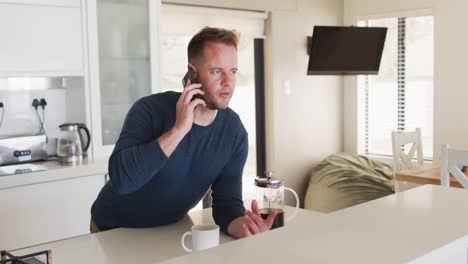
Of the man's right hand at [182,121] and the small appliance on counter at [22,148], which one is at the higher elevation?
the man's right hand at [182,121]

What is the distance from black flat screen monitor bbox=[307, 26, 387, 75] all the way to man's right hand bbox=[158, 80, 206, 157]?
3456 millimetres

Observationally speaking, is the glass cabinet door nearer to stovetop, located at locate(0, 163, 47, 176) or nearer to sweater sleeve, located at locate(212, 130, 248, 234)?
stovetop, located at locate(0, 163, 47, 176)

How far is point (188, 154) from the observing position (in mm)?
1872

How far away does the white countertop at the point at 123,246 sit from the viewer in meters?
1.61

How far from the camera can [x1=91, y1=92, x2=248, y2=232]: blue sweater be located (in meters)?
1.85

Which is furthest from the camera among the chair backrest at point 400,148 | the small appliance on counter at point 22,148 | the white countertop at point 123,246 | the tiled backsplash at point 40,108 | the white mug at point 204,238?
the chair backrest at point 400,148

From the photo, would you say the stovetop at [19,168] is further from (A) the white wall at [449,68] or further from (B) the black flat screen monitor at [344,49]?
(A) the white wall at [449,68]

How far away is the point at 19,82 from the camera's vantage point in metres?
3.74

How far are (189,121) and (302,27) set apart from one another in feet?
12.8

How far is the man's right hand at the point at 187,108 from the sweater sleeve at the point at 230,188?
28cm

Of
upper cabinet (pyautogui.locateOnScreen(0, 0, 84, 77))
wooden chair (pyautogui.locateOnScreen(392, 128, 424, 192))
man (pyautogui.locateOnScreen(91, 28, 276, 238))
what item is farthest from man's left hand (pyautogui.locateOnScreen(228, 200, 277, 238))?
wooden chair (pyautogui.locateOnScreen(392, 128, 424, 192))

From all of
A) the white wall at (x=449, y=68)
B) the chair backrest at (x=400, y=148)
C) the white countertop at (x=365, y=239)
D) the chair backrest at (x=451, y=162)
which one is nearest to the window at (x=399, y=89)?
the white wall at (x=449, y=68)

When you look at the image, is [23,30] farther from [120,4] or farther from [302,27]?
[302,27]

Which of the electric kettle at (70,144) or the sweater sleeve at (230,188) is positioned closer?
the sweater sleeve at (230,188)
